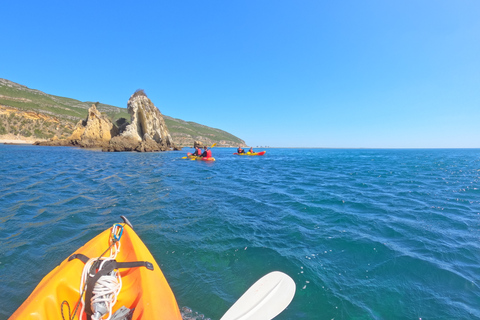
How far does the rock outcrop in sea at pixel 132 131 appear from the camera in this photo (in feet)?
135

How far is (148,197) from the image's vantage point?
28.1 ft

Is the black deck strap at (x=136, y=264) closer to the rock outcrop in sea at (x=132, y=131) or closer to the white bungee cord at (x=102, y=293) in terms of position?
the white bungee cord at (x=102, y=293)

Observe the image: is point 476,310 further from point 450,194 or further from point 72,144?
point 72,144

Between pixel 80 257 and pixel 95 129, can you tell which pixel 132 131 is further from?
pixel 80 257

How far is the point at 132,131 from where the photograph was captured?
43.3 metres

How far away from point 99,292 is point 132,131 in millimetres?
47165

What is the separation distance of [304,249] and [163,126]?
2095 inches

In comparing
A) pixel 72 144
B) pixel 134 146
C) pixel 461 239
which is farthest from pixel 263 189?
pixel 72 144

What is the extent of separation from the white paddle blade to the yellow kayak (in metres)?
1.09

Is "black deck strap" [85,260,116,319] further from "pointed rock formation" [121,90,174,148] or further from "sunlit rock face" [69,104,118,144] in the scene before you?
"sunlit rock face" [69,104,118,144]

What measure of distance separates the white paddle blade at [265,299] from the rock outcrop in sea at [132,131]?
41.8 metres

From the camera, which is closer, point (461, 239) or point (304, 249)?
point (304, 249)

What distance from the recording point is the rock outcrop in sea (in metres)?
41.2

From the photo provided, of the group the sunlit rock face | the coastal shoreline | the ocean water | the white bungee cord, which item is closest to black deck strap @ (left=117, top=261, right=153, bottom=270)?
the white bungee cord
